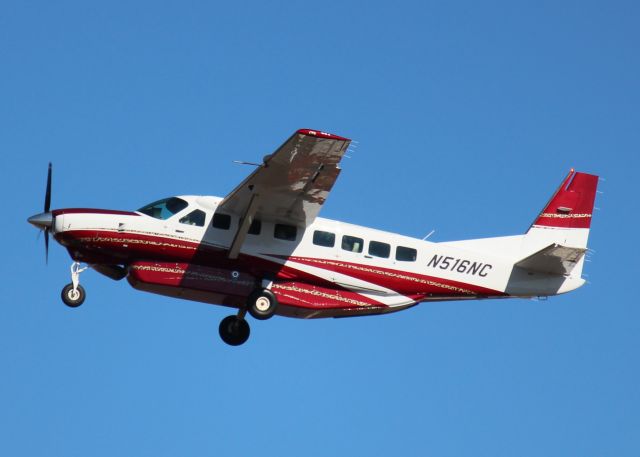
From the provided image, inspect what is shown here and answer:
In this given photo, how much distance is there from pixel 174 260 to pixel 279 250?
8.38 feet

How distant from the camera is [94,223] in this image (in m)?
26.1

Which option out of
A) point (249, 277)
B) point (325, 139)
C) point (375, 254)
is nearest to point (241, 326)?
point (249, 277)

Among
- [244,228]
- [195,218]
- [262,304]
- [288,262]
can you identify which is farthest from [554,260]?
[195,218]

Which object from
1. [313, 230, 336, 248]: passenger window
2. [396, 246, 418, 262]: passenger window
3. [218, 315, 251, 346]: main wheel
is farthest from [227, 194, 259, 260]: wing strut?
[396, 246, 418, 262]: passenger window

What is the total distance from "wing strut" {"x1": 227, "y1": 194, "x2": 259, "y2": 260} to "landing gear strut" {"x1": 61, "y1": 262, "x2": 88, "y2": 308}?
11.9ft

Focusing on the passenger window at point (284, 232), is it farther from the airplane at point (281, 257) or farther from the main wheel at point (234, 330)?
the main wheel at point (234, 330)

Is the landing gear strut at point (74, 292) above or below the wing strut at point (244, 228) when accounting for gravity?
below

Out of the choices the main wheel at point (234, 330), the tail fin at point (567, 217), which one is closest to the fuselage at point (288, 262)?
the main wheel at point (234, 330)

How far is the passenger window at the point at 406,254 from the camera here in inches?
1083

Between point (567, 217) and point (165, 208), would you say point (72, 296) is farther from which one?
point (567, 217)

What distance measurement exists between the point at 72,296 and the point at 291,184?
593 cm

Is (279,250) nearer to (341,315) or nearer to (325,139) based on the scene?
(341,315)

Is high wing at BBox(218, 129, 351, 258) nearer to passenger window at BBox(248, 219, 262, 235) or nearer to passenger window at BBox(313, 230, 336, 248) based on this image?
passenger window at BBox(248, 219, 262, 235)

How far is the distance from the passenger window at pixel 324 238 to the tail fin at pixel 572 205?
5.84 m
